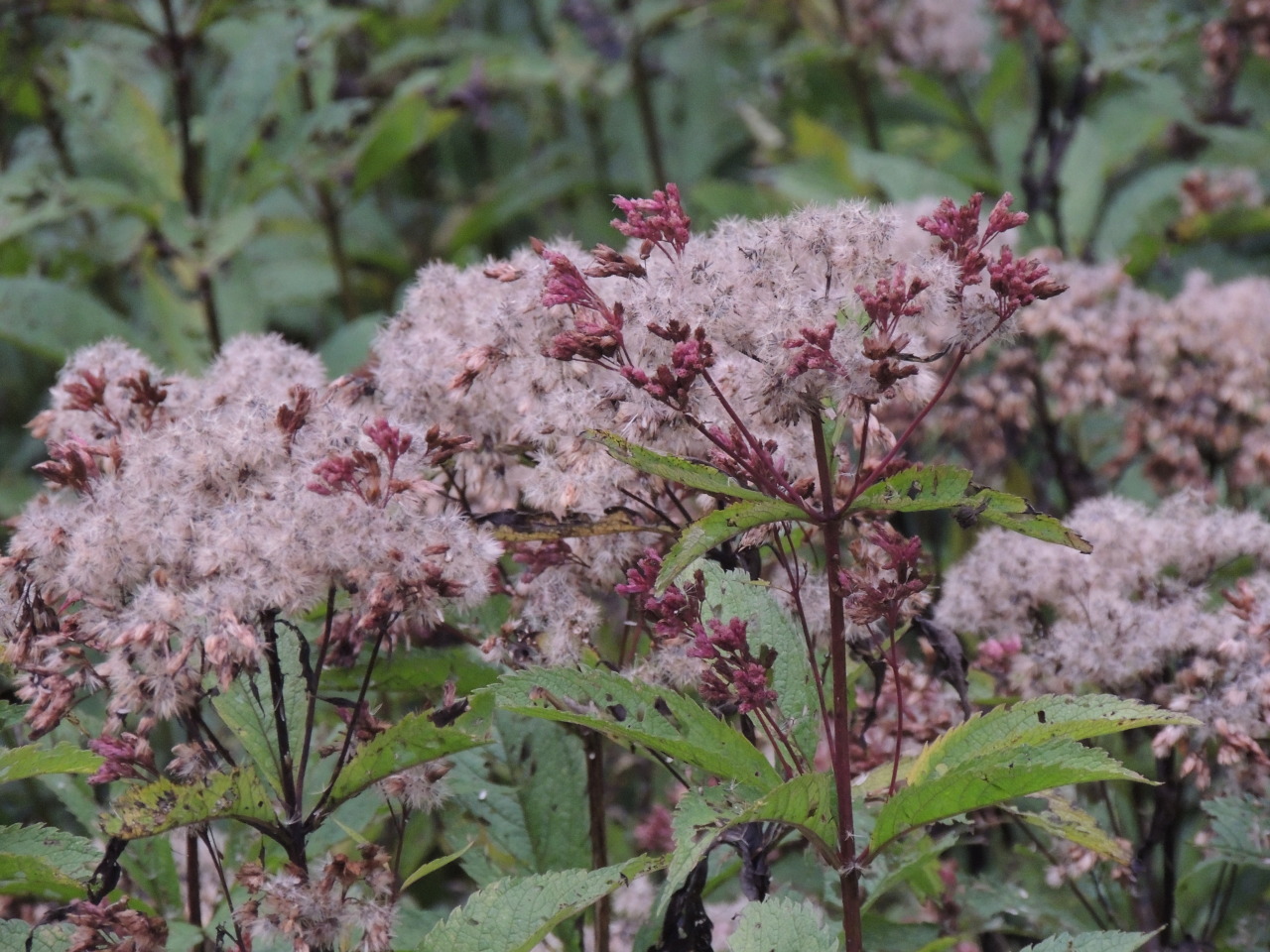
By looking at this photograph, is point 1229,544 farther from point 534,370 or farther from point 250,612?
point 250,612

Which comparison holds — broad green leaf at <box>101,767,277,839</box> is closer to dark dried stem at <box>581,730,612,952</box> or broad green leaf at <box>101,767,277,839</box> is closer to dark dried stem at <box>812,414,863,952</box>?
dark dried stem at <box>581,730,612,952</box>

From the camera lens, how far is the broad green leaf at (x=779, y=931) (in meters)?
1.71

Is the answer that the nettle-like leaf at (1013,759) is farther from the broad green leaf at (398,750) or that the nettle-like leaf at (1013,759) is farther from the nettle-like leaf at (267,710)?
the nettle-like leaf at (267,710)

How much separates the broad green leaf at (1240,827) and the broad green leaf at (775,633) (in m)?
0.72

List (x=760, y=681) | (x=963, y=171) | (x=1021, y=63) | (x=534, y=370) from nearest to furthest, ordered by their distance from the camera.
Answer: (x=760, y=681), (x=534, y=370), (x=963, y=171), (x=1021, y=63)

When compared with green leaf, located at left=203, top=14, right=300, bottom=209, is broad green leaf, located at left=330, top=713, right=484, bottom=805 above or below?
below

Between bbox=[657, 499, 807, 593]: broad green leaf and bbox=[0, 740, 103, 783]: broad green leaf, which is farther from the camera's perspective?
bbox=[0, 740, 103, 783]: broad green leaf

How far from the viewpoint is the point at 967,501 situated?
Answer: 1.62 metres

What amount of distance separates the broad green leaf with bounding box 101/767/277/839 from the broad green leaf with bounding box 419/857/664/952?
1.08ft

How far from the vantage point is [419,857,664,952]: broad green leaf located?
5.95 ft

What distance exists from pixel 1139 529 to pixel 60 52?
181 inches

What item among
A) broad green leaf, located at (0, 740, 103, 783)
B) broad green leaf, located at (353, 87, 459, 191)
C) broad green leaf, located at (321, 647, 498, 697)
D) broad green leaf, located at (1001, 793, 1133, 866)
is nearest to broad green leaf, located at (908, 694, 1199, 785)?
broad green leaf, located at (1001, 793, 1133, 866)

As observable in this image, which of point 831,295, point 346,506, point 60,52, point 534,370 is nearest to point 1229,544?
point 831,295

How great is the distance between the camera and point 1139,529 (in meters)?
2.43
